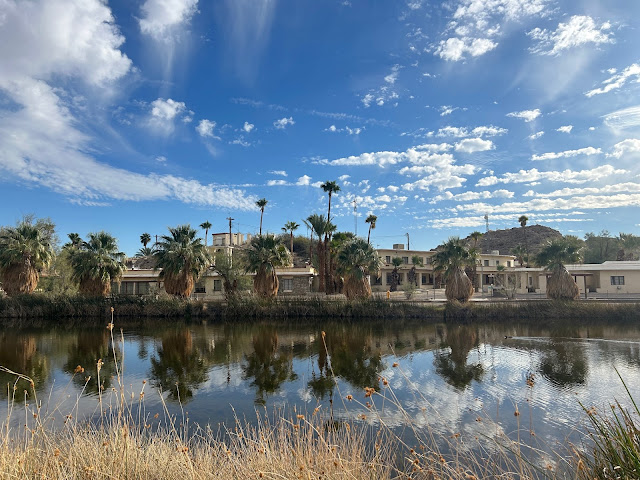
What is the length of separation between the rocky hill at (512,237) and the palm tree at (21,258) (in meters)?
101

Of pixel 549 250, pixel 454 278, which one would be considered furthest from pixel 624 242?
pixel 454 278

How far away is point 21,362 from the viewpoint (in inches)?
696

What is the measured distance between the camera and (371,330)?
28.3 meters

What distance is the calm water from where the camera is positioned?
11.4 meters

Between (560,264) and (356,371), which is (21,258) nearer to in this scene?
(356,371)

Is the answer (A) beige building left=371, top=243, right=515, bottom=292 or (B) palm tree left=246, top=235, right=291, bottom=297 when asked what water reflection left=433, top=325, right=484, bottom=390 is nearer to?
(B) palm tree left=246, top=235, right=291, bottom=297

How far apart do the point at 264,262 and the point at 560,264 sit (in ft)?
83.1

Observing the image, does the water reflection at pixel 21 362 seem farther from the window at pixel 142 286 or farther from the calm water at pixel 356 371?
the window at pixel 142 286

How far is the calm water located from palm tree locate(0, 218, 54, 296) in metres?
11.0

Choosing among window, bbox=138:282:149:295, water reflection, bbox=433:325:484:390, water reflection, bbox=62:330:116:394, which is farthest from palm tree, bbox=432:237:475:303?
window, bbox=138:282:149:295

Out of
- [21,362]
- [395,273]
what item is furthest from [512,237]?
[21,362]

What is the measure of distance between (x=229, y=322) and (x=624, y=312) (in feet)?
101

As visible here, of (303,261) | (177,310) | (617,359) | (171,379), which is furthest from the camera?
(303,261)

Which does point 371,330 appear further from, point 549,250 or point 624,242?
point 624,242
